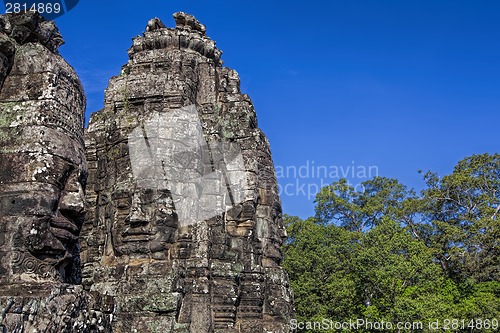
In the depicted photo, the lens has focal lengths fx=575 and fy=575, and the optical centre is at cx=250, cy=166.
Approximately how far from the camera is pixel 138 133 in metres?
10.6

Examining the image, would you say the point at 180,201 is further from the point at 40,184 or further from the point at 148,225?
the point at 40,184

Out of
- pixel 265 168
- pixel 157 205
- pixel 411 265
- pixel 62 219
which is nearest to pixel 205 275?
pixel 157 205

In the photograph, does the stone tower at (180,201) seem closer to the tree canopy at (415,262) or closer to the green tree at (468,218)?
the tree canopy at (415,262)

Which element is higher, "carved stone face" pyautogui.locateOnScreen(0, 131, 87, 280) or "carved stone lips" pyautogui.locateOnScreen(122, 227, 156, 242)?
"carved stone lips" pyautogui.locateOnScreen(122, 227, 156, 242)

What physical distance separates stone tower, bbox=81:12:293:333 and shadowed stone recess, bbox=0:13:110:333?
3.36m

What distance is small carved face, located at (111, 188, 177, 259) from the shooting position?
32.3ft

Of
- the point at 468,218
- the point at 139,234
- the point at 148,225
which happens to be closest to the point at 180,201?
the point at 148,225

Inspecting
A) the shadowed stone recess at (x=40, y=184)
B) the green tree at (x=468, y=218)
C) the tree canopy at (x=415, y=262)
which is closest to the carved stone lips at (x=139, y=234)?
the shadowed stone recess at (x=40, y=184)

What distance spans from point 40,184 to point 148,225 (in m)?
5.04

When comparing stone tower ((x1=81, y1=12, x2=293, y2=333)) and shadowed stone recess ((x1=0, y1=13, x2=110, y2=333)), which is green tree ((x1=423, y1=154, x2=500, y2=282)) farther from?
shadowed stone recess ((x1=0, y1=13, x2=110, y2=333))

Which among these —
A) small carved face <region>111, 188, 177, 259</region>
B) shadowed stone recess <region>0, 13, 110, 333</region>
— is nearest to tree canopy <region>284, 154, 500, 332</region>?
small carved face <region>111, 188, 177, 259</region>

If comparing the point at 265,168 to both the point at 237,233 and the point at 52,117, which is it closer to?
the point at 237,233

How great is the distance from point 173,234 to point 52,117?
5152 millimetres

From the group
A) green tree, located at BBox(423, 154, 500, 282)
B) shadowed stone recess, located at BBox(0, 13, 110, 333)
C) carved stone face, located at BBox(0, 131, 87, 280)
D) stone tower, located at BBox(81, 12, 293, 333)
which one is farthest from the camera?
green tree, located at BBox(423, 154, 500, 282)
